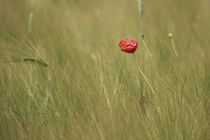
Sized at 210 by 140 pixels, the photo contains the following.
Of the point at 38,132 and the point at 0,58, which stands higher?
the point at 0,58

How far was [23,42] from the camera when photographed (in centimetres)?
139

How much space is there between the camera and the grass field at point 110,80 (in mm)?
747

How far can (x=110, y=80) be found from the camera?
3.11ft

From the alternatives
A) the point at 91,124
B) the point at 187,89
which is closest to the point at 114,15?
the point at 187,89

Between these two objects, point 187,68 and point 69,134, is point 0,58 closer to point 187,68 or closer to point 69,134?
point 69,134

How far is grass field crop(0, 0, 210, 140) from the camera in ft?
2.45

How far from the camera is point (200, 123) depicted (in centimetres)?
75

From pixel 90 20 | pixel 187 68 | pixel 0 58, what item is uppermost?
pixel 90 20

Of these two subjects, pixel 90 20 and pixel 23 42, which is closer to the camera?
pixel 23 42

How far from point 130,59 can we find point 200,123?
18.6 inches

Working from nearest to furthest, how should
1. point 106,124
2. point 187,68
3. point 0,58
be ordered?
point 106,124, point 187,68, point 0,58

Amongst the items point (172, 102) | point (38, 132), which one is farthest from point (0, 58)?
point (172, 102)

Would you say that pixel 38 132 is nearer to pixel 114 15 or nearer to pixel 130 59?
pixel 130 59

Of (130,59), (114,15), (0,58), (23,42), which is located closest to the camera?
(130,59)
